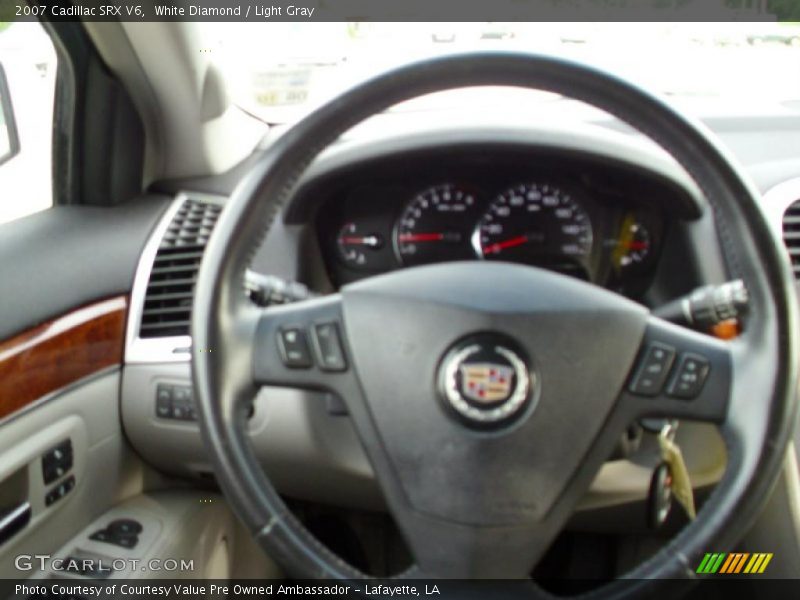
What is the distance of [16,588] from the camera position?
1419mm

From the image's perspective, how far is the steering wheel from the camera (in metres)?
0.96

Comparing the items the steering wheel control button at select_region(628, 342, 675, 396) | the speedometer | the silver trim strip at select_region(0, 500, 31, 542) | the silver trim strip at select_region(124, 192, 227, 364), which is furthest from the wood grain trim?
the steering wheel control button at select_region(628, 342, 675, 396)

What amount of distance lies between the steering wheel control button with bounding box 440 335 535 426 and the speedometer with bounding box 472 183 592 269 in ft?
1.71

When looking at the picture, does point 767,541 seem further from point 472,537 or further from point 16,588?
point 16,588

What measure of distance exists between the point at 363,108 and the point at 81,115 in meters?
1.10

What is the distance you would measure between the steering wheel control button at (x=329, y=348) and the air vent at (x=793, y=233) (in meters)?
0.98

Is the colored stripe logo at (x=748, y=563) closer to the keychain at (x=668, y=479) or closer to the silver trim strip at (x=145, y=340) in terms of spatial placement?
the keychain at (x=668, y=479)

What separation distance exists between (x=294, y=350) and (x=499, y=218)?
580 millimetres

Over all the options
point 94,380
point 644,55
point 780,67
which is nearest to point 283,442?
point 94,380

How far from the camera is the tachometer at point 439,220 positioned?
1.51 metres

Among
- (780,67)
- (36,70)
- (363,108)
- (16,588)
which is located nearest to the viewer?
(363,108)

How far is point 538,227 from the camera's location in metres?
1.49

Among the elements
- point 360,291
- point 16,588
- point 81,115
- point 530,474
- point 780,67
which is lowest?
point 16,588

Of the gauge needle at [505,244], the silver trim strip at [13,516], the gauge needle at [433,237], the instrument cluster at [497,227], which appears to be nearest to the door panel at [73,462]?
the silver trim strip at [13,516]
